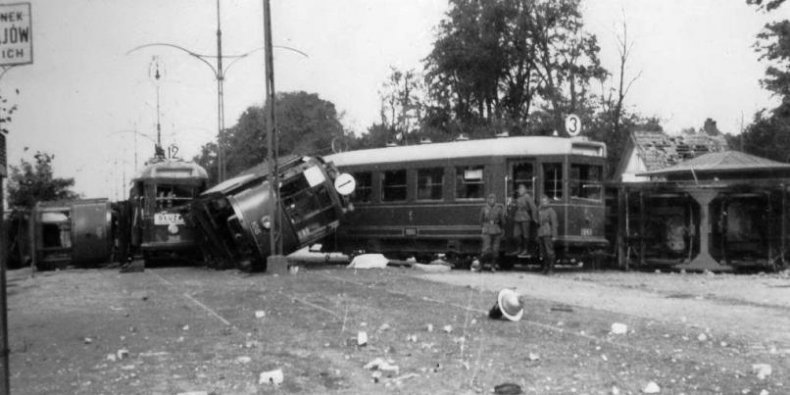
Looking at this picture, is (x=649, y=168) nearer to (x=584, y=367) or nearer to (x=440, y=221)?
(x=440, y=221)

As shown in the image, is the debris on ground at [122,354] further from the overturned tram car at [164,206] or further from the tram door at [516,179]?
the overturned tram car at [164,206]

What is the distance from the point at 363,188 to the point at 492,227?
18.1 feet

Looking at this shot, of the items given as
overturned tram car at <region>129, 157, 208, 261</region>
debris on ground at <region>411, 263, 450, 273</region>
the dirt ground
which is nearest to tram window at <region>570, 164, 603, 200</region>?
debris on ground at <region>411, 263, 450, 273</region>

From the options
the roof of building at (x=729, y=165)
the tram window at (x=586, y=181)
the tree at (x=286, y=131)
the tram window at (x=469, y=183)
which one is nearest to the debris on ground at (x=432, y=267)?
the tram window at (x=469, y=183)

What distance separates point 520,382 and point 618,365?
1.12 metres

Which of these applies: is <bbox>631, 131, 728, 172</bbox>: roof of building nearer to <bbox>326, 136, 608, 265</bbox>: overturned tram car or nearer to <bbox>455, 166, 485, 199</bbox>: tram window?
<bbox>326, 136, 608, 265</bbox>: overturned tram car

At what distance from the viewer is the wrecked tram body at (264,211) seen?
69.3ft

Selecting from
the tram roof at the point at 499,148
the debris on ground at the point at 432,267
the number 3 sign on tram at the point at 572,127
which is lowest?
the debris on ground at the point at 432,267

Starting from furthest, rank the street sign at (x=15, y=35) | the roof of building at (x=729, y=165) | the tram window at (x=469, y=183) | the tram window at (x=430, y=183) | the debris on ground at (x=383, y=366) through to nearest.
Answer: the roof of building at (x=729, y=165) < the tram window at (x=430, y=183) < the tram window at (x=469, y=183) < the debris on ground at (x=383, y=366) < the street sign at (x=15, y=35)

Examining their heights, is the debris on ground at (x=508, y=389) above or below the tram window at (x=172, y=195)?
below

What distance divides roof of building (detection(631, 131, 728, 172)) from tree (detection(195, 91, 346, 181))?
3170 centimetres

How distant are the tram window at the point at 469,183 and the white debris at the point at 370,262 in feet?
8.04

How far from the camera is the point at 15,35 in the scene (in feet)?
20.1

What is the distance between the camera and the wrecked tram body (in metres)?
21.1
